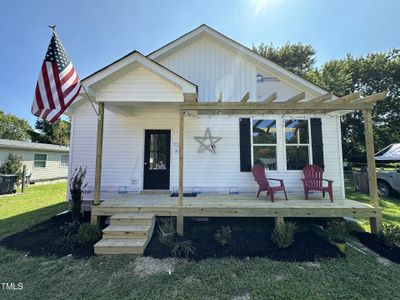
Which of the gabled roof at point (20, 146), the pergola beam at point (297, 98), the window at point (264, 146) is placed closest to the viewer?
the pergola beam at point (297, 98)

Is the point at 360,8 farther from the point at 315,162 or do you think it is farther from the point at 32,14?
the point at 32,14

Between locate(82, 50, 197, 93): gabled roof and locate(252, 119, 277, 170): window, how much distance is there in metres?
2.79

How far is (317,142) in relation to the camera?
592cm

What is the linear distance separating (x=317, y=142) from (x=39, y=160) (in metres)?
17.0

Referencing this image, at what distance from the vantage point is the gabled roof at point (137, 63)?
13.6 ft

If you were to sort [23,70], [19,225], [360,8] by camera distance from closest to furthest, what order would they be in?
[19,225] → [360,8] → [23,70]

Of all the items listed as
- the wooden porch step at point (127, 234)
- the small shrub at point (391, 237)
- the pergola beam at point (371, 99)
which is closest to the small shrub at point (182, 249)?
the wooden porch step at point (127, 234)

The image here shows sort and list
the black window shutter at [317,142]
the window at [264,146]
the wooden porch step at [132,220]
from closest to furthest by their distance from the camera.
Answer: the wooden porch step at [132,220], the black window shutter at [317,142], the window at [264,146]

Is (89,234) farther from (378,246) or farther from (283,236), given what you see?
(378,246)

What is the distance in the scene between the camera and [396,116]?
1716cm

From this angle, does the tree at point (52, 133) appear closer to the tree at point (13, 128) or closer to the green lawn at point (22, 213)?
the tree at point (13, 128)

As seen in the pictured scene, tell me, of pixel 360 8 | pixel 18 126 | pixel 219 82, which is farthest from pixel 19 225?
pixel 18 126

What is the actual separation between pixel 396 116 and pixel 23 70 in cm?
2873

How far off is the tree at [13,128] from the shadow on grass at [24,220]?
91.0ft
